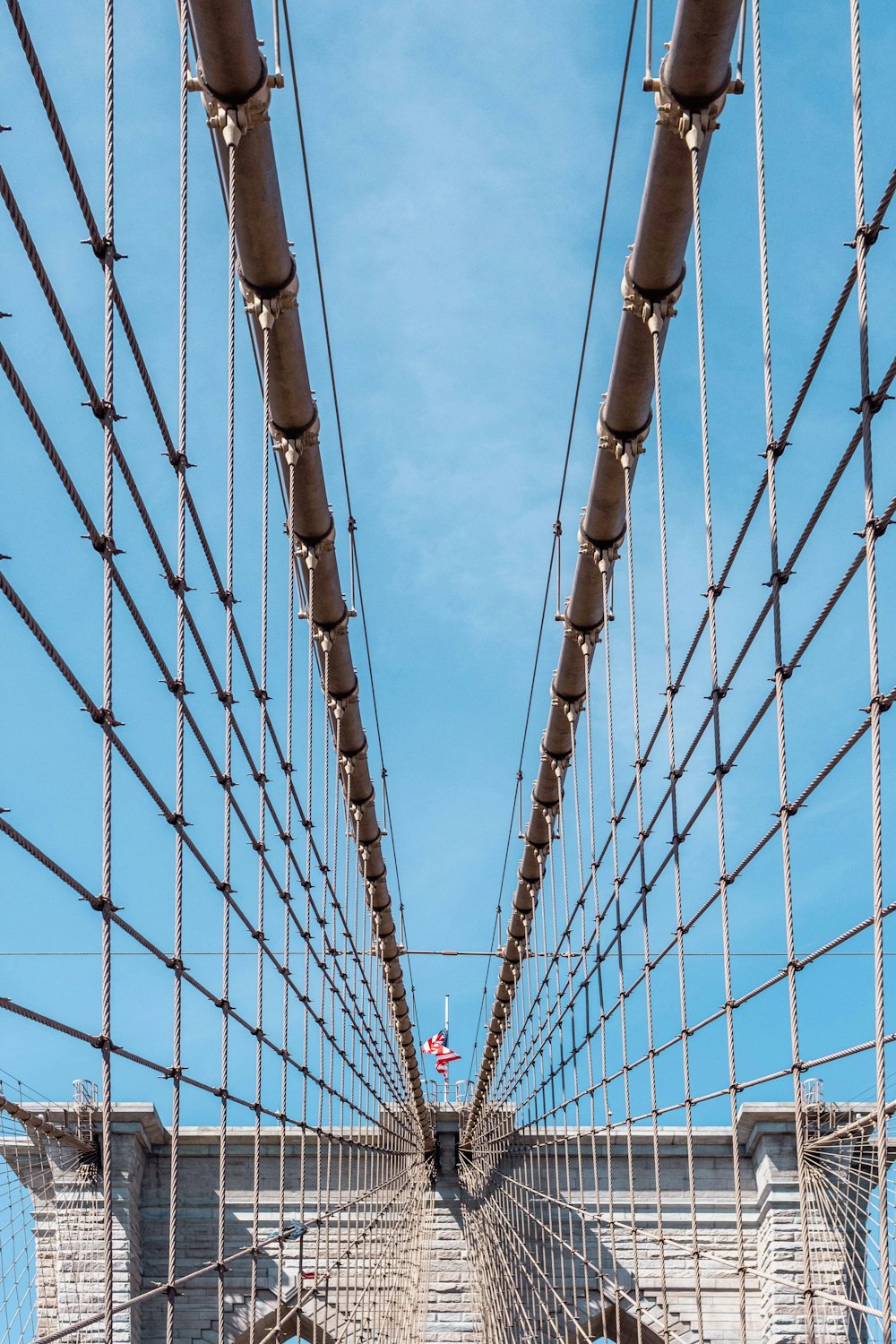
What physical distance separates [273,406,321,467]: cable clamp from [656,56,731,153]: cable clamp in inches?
95.2

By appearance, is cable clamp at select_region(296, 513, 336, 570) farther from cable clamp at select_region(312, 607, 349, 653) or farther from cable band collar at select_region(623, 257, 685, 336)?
cable band collar at select_region(623, 257, 685, 336)

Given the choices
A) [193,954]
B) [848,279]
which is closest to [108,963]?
[848,279]

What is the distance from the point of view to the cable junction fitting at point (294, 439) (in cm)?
764

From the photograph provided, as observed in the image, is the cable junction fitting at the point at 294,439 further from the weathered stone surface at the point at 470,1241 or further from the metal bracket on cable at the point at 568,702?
the weathered stone surface at the point at 470,1241

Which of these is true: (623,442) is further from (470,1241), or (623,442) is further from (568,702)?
(470,1241)

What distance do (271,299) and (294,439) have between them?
1.14m

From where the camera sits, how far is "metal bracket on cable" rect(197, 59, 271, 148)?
559cm

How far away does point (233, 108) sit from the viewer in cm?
559

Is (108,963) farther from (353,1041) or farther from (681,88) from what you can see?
(353,1041)

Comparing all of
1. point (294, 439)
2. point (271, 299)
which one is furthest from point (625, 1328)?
point (271, 299)

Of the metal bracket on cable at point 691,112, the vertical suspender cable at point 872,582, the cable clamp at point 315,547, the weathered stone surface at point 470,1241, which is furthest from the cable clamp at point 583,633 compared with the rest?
the weathered stone surface at point 470,1241

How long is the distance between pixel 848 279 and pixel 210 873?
3.83 metres

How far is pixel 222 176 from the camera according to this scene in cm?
598

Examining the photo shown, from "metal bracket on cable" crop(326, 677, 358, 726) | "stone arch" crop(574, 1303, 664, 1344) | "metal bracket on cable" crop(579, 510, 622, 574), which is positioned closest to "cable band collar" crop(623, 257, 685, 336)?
"metal bracket on cable" crop(579, 510, 622, 574)
